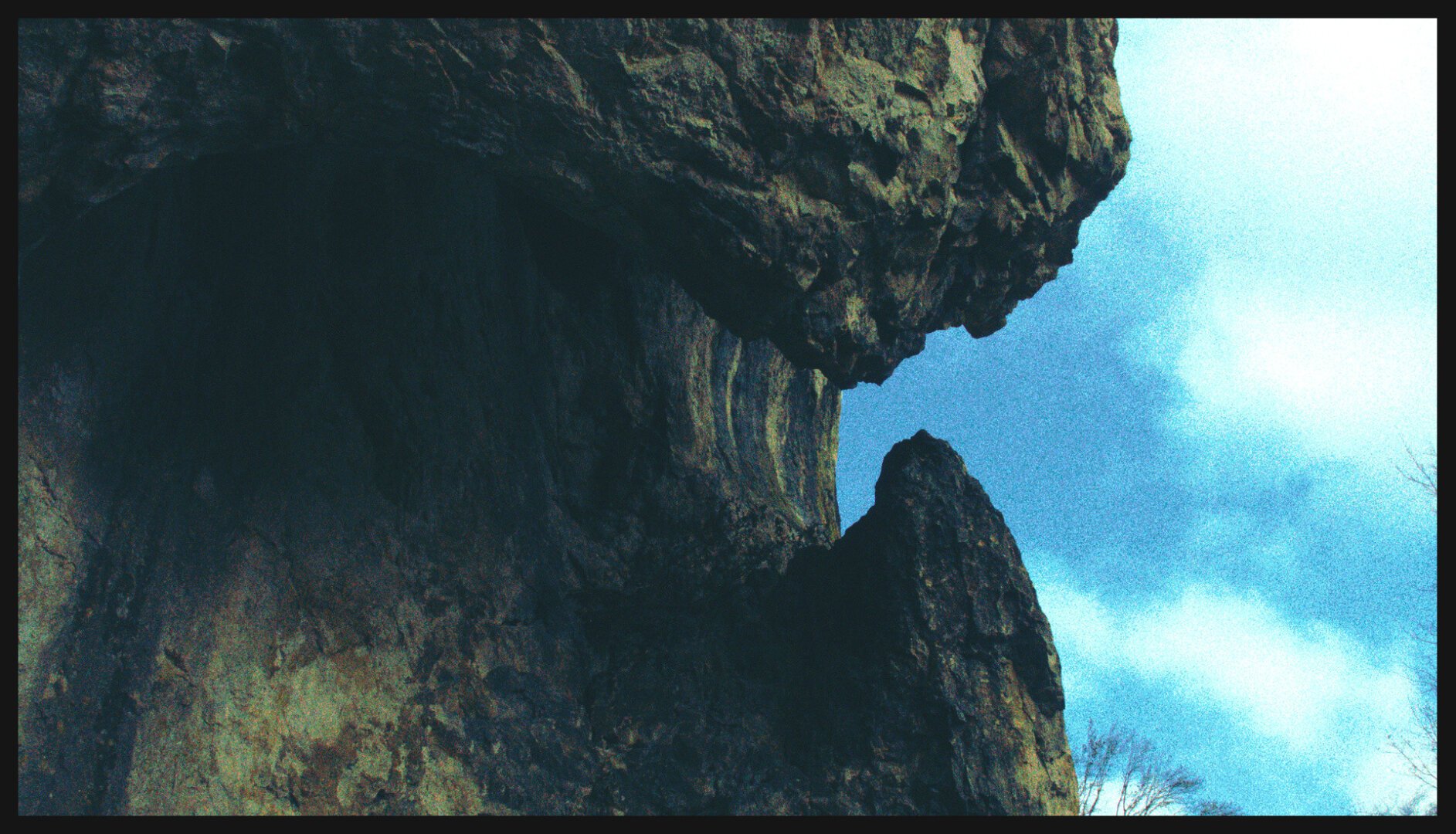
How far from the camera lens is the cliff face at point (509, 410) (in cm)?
554

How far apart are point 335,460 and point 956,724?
15.0 feet

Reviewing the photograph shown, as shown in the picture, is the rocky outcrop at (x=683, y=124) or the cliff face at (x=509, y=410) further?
the cliff face at (x=509, y=410)

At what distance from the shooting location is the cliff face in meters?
5.54

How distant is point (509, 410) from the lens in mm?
7914

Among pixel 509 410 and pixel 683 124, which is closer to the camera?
pixel 683 124

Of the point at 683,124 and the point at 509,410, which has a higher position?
the point at 683,124

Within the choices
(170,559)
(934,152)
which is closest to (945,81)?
(934,152)

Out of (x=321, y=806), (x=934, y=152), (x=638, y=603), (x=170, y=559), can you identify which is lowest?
(x=321, y=806)

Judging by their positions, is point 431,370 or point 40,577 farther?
point 431,370

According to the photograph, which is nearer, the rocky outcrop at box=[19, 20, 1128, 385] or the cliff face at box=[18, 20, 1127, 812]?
the rocky outcrop at box=[19, 20, 1128, 385]

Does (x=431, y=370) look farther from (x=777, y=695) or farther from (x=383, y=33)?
(x=777, y=695)
